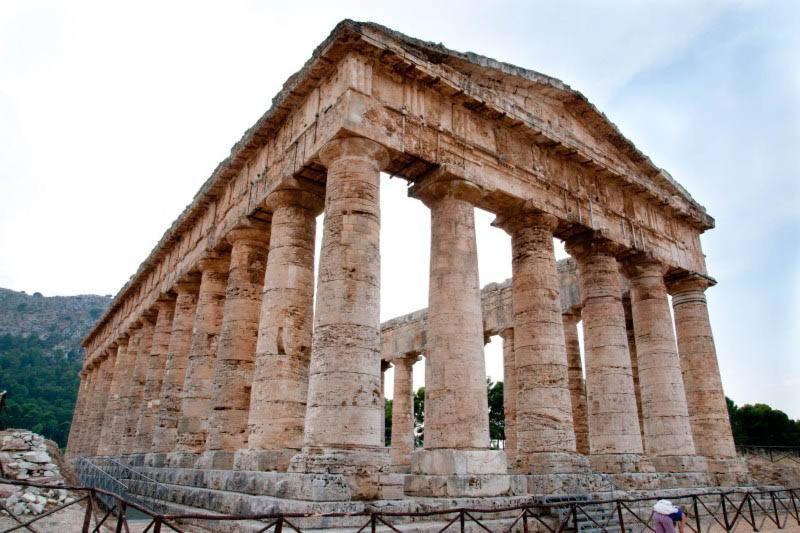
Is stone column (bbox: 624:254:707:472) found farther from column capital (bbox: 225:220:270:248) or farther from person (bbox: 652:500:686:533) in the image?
column capital (bbox: 225:220:270:248)

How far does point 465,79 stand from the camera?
13.3m

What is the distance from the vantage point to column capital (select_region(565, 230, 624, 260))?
1597 cm

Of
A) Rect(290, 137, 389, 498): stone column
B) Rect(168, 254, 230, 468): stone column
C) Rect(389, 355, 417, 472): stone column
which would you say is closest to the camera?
Rect(290, 137, 389, 498): stone column

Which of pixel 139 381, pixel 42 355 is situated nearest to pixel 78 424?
pixel 139 381

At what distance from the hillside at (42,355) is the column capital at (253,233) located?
7228 centimetres

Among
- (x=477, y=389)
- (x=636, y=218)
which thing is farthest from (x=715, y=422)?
(x=477, y=389)

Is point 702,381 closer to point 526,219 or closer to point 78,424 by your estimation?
point 526,219

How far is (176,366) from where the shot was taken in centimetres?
1870

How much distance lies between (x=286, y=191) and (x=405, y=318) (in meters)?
15.1

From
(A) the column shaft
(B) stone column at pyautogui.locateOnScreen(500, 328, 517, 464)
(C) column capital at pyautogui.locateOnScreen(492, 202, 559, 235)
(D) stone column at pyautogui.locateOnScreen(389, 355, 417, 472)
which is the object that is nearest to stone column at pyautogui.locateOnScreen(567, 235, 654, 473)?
(C) column capital at pyautogui.locateOnScreen(492, 202, 559, 235)

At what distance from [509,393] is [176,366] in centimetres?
1234

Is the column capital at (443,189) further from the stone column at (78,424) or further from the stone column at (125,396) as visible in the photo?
the stone column at (78,424)

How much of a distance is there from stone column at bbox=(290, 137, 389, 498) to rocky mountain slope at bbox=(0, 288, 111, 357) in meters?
128

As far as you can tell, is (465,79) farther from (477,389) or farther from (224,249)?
(224,249)
